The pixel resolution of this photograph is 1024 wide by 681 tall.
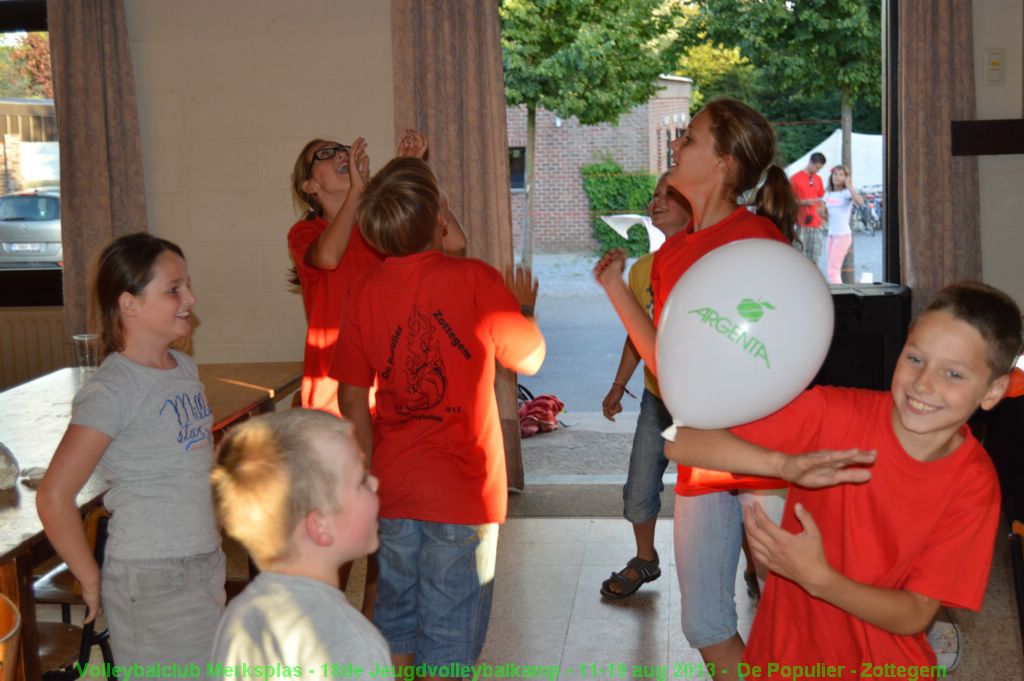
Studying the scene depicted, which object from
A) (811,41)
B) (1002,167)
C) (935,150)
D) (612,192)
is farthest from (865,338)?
(612,192)

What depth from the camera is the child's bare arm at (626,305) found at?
2.05 metres

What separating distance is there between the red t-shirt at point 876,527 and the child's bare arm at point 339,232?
4.73ft

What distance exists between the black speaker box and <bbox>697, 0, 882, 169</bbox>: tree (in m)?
1.01

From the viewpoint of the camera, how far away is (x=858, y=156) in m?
5.09

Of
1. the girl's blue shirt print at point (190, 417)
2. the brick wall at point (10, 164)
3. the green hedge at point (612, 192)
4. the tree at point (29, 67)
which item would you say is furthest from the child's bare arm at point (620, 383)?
the brick wall at point (10, 164)

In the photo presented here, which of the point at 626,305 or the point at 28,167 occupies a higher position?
the point at 28,167

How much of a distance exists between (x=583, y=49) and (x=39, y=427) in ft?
10.6

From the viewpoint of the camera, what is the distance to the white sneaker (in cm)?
293

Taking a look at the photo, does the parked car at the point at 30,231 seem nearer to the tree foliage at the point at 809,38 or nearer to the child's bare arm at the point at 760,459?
the tree foliage at the point at 809,38

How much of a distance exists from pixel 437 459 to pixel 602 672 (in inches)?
45.7

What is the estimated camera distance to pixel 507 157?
15.1 feet

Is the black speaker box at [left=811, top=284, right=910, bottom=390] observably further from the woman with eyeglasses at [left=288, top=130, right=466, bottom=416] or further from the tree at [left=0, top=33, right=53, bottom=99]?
the tree at [left=0, top=33, right=53, bottom=99]

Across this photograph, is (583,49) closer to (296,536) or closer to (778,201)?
(778,201)

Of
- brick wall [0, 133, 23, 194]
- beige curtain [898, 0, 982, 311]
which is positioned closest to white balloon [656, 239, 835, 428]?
beige curtain [898, 0, 982, 311]
